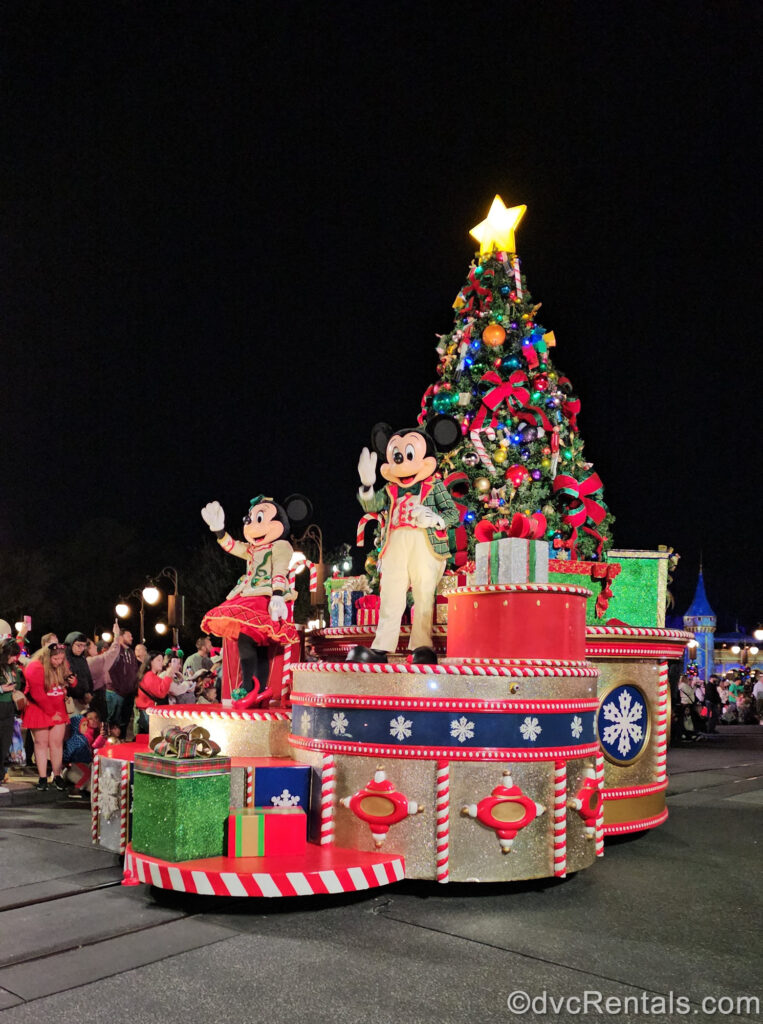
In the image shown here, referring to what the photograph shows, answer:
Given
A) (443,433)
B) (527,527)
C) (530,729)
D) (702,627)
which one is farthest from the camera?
(702,627)

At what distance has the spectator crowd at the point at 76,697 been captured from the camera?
31.8 ft

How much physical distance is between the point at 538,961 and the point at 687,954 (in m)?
0.82

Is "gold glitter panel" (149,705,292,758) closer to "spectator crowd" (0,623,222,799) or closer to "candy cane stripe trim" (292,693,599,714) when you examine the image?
"candy cane stripe trim" (292,693,599,714)

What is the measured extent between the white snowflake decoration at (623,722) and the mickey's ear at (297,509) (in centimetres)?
336

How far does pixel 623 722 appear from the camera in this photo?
25.4ft

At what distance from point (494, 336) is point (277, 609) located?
4588mm

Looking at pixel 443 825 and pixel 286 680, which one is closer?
pixel 443 825

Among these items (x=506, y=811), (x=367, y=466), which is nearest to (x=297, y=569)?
(x=367, y=466)

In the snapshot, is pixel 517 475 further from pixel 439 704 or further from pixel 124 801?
pixel 124 801

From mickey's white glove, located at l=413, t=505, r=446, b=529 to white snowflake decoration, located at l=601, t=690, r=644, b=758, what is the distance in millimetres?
2189

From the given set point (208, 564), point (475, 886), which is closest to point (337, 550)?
point (208, 564)

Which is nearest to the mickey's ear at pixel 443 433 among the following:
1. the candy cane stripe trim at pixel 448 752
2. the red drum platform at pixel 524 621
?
the red drum platform at pixel 524 621

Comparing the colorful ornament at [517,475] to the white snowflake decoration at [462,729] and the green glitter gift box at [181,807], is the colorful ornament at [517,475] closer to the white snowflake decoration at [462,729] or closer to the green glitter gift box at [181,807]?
the white snowflake decoration at [462,729]

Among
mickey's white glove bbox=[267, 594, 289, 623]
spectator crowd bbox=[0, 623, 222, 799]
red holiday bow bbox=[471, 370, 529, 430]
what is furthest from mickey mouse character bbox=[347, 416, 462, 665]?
spectator crowd bbox=[0, 623, 222, 799]
